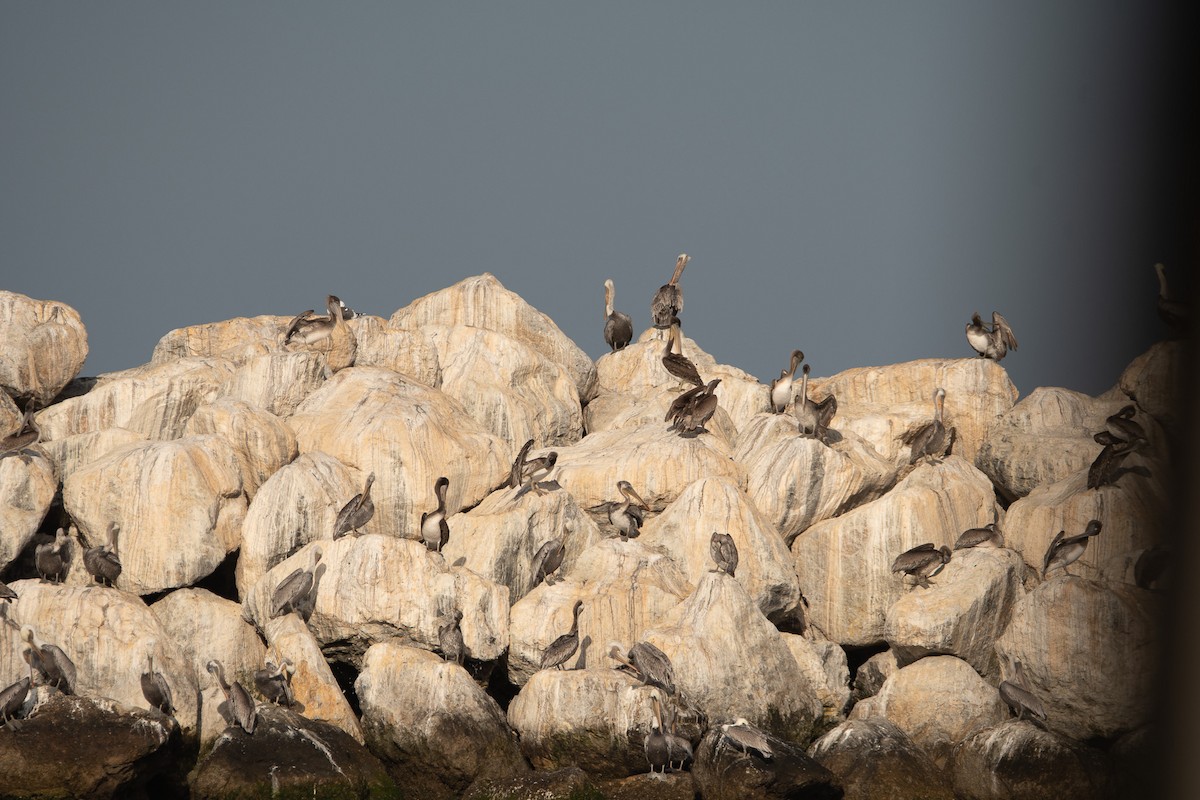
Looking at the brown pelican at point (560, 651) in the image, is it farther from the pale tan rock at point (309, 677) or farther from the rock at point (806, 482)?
the rock at point (806, 482)

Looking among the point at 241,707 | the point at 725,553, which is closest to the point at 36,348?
the point at 241,707

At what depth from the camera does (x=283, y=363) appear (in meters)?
24.2

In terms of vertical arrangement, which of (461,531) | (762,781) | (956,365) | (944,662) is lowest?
(762,781)

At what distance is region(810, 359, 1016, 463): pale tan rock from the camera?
24.0 meters

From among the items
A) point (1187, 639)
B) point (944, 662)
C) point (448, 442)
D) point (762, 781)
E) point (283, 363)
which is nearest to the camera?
point (1187, 639)

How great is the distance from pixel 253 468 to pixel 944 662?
983 centimetres

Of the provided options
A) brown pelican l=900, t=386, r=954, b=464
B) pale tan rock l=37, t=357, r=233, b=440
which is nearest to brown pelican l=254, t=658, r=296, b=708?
pale tan rock l=37, t=357, r=233, b=440

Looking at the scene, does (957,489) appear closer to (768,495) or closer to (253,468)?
(768,495)

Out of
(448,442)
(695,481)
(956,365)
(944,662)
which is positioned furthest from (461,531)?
(956,365)

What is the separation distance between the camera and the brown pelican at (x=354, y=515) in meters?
19.7

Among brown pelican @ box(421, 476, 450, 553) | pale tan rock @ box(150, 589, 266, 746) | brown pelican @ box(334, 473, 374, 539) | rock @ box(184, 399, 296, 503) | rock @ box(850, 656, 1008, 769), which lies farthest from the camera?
rock @ box(184, 399, 296, 503)

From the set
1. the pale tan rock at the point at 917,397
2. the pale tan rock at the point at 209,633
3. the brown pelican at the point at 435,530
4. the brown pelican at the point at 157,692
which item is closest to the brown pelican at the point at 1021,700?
the pale tan rock at the point at 917,397

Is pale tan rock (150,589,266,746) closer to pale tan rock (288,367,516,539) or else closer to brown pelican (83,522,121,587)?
brown pelican (83,522,121,587)

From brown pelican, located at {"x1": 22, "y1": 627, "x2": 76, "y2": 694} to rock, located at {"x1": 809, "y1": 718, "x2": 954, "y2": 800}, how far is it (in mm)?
8567
